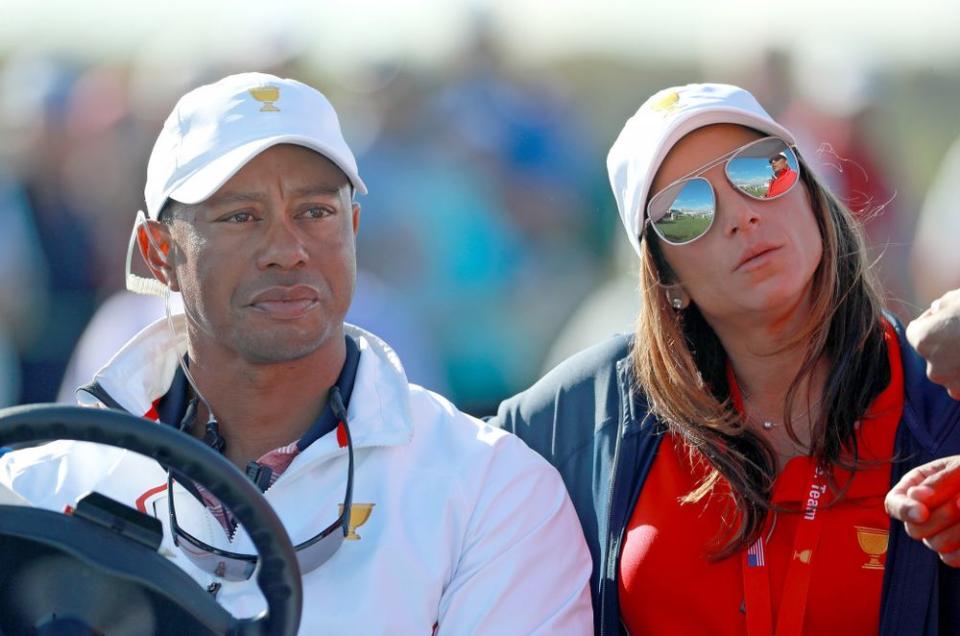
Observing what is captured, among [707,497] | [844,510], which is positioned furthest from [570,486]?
[844,510]

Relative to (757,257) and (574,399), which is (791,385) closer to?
(757,257)

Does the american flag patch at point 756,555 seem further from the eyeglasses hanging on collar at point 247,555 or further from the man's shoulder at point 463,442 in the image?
the eyeglasses hanging on collar at point 247,555

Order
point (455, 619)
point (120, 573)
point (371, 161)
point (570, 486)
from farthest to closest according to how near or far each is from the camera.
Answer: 1. point (371, 161)
2. point (570, 486)
3. point (455, 619)
4. point (120, 573)

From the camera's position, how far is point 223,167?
9.29ft

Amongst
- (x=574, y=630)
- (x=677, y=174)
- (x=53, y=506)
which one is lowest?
(x=574, y=630)

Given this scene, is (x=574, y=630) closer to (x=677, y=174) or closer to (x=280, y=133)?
(x=677, y=174)

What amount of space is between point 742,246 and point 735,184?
13 cm

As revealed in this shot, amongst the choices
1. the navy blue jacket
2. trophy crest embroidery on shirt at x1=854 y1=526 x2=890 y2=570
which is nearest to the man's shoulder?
the navy blue jacket

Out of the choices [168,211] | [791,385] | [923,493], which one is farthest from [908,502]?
[168,211]

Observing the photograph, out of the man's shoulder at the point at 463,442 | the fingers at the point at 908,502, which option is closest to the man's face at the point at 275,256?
the man's shoulder at the point at 463,442

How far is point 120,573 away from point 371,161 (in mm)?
3254

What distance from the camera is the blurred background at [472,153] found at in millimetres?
4566

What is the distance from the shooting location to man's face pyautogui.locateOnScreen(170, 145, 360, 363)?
2.84m

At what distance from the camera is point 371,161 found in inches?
190
